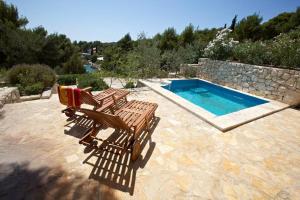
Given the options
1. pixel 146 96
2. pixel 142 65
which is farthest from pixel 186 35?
pixel 146 96

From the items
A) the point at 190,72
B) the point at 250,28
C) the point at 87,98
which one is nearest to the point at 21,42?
the point at 190,72

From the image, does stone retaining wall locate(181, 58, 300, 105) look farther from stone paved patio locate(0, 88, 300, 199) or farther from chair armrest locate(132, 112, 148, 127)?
chair armrest locate(132, 112, 148, 127)

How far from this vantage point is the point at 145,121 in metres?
3.54

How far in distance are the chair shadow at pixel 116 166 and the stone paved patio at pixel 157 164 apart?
15mm

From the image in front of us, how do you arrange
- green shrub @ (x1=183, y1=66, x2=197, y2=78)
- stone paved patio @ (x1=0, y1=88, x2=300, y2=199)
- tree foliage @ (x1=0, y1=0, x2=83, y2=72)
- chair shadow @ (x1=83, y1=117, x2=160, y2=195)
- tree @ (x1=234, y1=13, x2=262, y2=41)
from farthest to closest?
Answer: 1. tree @ (x1=234, y1=13, x2=262, y2=41)
2. tree foliage @ (x1=0, y1=0, x2=83, y2=72)
3. green shrub @ (x1=183, y1=66, x2=197, y2=78)
4. chair shadow @ (x1=83, y1=117, x2=160, y2=195)
5. stone paved patio @ (x1=0, y1=88, x2=300, y2=199)

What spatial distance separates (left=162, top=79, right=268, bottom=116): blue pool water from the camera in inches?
278

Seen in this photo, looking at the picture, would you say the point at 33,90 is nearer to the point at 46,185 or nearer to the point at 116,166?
the point at 46,185

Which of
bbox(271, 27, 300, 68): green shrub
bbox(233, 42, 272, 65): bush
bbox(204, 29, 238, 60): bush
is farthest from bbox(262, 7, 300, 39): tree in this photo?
bbox(271, 27, 300, 68): green shrub

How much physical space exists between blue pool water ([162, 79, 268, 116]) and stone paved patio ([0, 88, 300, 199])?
2790mm

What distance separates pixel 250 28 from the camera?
19953mm

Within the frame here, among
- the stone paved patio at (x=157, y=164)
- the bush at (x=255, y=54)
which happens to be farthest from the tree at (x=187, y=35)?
the stone paved patio at (x=157, y=164)

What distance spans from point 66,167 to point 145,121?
1690 millimetres

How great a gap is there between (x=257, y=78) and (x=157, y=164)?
22.7 feet

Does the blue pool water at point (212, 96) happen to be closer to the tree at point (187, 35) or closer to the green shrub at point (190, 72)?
the green shrub at point (190, 72)
